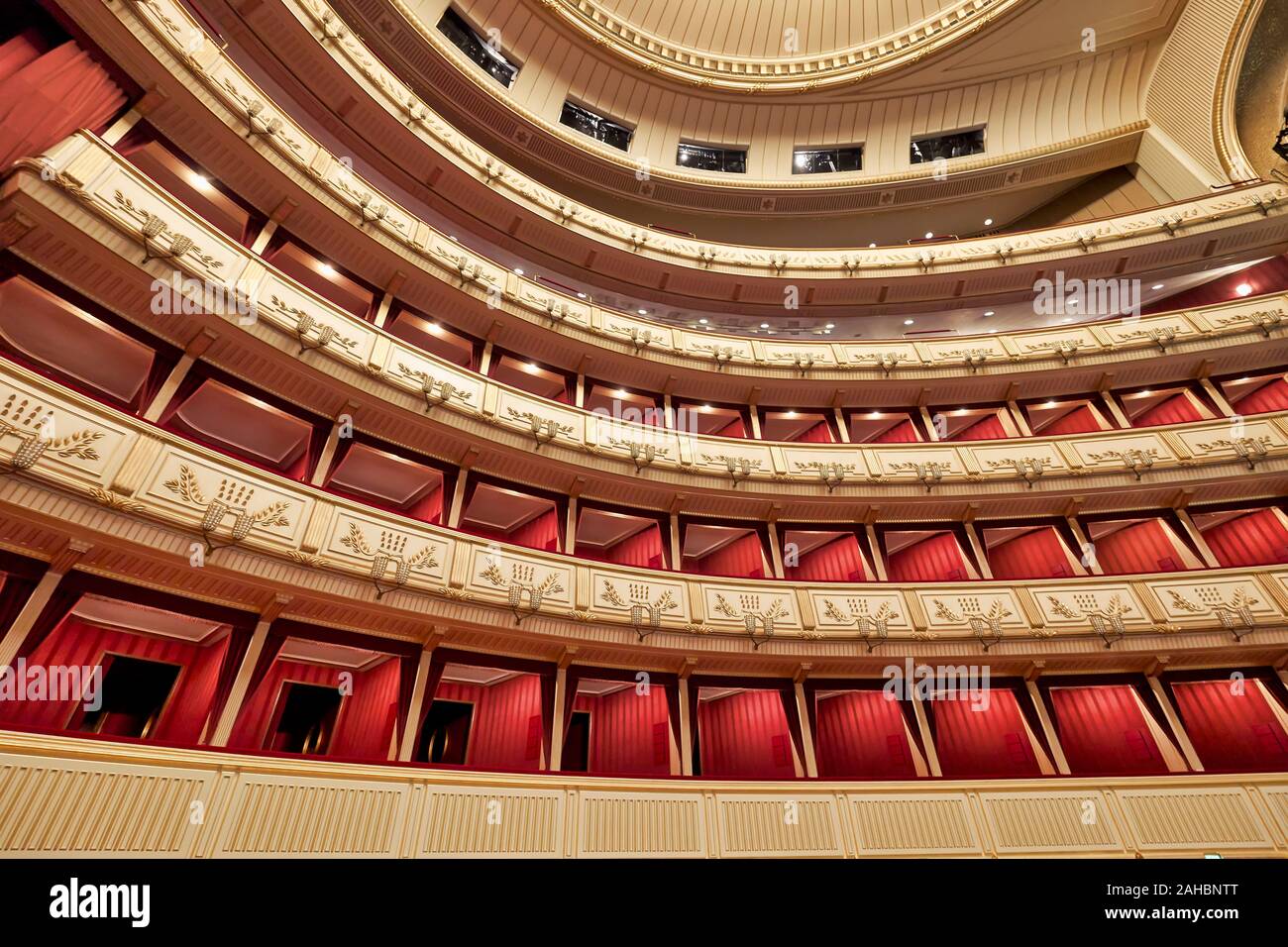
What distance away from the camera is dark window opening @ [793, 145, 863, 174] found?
1659 centimetres

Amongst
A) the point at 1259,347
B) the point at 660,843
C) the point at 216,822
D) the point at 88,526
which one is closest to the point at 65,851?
the point at 216,822

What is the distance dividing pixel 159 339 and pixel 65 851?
5.01 meters

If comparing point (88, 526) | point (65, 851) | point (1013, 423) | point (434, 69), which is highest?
point (434, 69)

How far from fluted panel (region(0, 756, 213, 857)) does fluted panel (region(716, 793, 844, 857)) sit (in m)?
4.64

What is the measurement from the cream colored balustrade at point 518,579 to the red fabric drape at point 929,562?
5.38 ft

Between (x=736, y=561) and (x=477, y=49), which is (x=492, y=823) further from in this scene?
(x=477, y=49)

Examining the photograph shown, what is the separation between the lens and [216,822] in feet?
14.8

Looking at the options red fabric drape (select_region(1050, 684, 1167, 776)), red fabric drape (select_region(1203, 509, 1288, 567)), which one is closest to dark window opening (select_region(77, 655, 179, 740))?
red fabric drape (select_region(1050, 684, 1167, 776))

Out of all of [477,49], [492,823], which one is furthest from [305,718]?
[477,49]

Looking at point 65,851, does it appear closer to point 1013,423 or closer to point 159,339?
point 159,339

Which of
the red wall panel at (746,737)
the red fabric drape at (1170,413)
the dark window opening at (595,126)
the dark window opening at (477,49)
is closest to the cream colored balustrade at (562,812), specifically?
the red wall panel at (746,737)

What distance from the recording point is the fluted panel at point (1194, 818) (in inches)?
248

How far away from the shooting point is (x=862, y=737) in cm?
893

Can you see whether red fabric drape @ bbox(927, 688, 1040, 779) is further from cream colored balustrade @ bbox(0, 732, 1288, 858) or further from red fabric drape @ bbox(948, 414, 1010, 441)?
red fabric drape @ bbox(948, 414, 1010, 441)
